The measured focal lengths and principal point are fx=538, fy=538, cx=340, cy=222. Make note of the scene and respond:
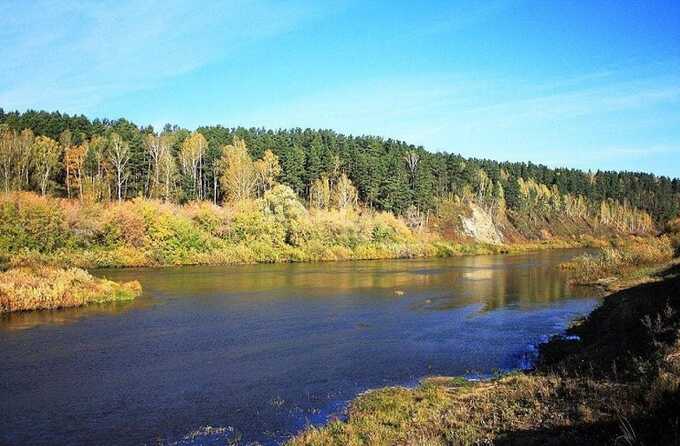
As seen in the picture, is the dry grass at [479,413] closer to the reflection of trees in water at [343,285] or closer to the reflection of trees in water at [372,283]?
the reflection of trees in water at [343,285]

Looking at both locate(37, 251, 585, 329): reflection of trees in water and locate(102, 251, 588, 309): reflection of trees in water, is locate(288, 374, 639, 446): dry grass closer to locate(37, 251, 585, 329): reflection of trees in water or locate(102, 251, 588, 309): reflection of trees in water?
locate(37, 251, 585, 329): reflection of trees in water

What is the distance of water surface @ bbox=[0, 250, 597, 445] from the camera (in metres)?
18.0

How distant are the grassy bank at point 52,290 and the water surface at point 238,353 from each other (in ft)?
5.34

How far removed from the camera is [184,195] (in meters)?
108

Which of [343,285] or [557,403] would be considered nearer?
[557,403]

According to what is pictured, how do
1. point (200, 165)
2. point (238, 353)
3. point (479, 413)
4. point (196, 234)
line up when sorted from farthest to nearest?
point (200, 165), point (196, 234), point (238, 353), point (479, 413)

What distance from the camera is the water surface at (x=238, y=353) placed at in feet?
59.2

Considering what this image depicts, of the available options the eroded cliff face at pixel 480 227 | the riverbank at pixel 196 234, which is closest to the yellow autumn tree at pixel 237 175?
the riverbank at pixel 196 234

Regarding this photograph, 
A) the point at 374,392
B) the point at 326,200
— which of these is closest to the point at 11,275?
the point at 374,392

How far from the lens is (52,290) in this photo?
40.0m

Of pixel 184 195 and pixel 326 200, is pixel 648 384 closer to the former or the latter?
pixel 184 195

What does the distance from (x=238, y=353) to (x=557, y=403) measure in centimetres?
1681

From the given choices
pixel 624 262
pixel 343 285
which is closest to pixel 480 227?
pixel 624 262

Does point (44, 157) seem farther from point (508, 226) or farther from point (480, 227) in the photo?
point (508, 226)
